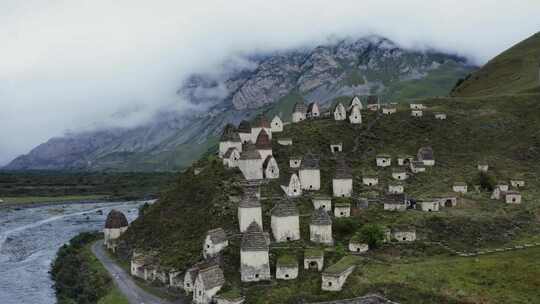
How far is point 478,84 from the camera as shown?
474 feet

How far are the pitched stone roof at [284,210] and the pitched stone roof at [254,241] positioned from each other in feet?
17.6

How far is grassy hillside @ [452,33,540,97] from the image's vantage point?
129 m

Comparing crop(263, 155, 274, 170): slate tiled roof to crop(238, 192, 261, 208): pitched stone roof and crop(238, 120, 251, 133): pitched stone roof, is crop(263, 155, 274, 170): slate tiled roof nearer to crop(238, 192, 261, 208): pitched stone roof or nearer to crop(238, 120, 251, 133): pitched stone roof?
crop(238, 120, 251, 133): pitched stone roof

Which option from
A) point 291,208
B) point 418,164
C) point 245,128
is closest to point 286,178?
point 291,208

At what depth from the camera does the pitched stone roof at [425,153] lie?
86812mm

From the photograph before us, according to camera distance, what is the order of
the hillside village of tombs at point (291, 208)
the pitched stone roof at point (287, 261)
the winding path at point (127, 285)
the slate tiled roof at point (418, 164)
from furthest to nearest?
the slate tiled roof at point (418, 164) → the winding path at point (127, 285) → the hillside village of tombs at point (291, 208) → the pitched stone roof at point (287, 261)

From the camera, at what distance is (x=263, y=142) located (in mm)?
83938

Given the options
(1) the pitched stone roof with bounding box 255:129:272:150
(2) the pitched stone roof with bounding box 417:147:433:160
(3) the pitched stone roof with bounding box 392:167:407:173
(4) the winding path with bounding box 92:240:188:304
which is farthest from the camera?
(2) the pitched stone roof with bounding box 417:147:433:160

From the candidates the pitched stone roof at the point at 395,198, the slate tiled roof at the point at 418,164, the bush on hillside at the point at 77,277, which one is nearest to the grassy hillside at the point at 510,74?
the slate tiled roof at the point at 418,164

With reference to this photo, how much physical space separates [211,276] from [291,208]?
13174 mm

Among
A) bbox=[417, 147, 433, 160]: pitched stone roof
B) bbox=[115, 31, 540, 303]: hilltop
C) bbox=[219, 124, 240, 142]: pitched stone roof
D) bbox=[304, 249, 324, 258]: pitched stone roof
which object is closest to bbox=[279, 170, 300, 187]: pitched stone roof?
bbox=[115, 31, 540, 303]: hilltop

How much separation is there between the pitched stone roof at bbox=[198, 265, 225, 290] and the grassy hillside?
283 feet

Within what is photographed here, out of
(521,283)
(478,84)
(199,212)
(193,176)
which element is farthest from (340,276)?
(478,84)

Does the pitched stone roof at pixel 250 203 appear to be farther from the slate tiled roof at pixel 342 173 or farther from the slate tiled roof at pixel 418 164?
the slate tiled roof at pixel 418 164
